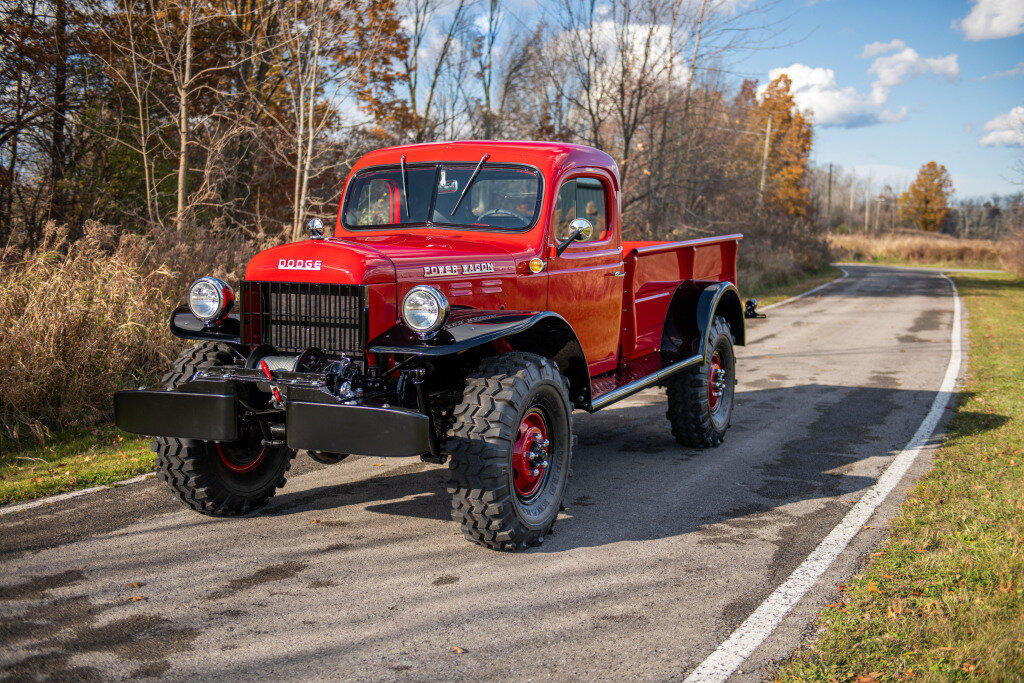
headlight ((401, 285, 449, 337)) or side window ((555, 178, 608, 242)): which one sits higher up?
side window ((555, 178, 608, 242))

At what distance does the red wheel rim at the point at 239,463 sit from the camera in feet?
16.8

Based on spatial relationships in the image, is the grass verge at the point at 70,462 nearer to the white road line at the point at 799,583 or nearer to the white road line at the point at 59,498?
the white road line at the point at 59,498

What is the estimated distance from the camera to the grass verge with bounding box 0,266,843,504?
5668mm

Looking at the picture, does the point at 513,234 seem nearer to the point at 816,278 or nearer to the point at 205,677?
the point at 205,677

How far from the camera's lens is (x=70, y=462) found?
633 centimetres

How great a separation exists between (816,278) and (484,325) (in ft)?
102

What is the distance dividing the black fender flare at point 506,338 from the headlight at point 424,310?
8 centimetres

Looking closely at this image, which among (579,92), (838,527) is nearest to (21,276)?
(838,527)

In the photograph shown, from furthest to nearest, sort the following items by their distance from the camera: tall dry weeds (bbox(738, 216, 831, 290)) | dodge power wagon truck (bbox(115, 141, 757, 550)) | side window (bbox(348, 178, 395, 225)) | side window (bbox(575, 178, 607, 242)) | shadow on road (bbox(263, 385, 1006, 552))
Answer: tall dry weeds (bbox(738, 216, 831, 290)), side window (bbox(575, 178, 607, 242)), side window (bbox(348, 178, 395, 225)), shadow on road (bbox(263, 385, 1006, 552)), dodge power wagon truck (bbox(115, 141, 757, 550))

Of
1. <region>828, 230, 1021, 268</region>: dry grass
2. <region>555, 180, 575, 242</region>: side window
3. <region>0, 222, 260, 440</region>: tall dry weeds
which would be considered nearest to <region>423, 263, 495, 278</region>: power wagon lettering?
<region>555, 180, 575, 242</region>: side window

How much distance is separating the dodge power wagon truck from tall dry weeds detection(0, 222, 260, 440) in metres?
2.67

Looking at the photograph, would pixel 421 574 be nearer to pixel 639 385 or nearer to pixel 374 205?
pixel 639 385

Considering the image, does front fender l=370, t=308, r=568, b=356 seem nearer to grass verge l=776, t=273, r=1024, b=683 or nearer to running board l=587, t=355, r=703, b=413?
running board l=587, t=355, r=703, b=413

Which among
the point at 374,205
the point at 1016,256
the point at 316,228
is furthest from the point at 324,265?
the point at 1016,256
